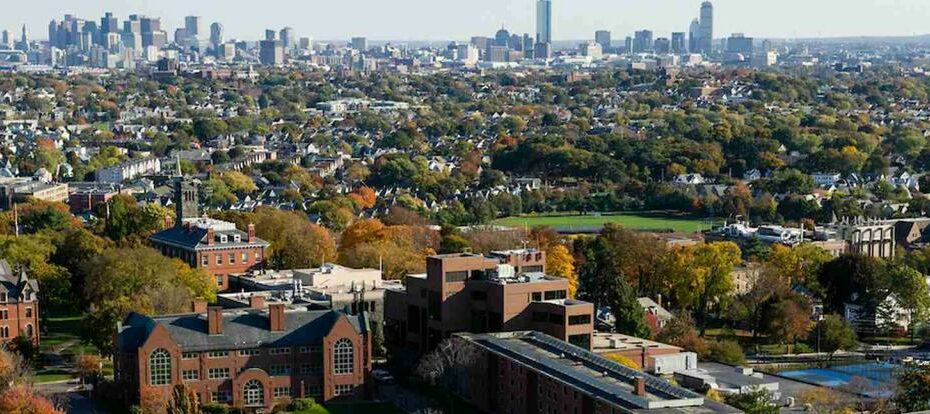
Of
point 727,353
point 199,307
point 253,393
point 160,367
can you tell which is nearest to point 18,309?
point 199,307

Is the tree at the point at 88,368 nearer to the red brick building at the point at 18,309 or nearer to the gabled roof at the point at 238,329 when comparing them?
the gabled roof at the point at 238,329

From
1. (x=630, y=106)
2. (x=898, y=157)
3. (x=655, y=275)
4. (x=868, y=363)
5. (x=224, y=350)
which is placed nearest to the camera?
(x=224, y=350)

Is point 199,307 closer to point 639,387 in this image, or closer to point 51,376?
point 51,376

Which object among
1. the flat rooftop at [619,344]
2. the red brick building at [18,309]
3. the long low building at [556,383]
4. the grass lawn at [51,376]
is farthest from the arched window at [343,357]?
the red brick building at [18,309]

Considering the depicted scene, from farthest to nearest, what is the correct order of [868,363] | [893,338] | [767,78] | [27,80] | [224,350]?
[27,80], [767,78], [893,338], [868,363], [224,350]

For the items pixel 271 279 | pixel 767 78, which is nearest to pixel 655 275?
pixel 271 279

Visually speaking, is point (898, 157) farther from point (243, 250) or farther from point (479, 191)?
point (243, 250)
